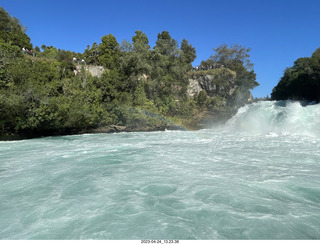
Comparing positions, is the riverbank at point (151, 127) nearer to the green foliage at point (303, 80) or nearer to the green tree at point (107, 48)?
the green foliage at point (303, 80)

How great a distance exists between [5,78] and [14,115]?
3.75m

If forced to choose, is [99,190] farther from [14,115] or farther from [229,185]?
[14,115]

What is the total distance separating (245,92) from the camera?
119 ft

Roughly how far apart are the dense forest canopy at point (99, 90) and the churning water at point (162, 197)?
9434mm

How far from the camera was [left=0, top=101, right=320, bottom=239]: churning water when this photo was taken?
395 cm

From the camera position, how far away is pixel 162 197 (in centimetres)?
547

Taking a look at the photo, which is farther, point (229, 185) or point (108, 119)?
point (108, 119)

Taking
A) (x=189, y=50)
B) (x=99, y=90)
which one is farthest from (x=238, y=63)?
(x=99, y=90)

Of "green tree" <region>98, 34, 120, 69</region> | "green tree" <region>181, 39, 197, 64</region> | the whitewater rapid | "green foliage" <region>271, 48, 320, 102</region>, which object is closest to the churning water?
the whitewater rapid

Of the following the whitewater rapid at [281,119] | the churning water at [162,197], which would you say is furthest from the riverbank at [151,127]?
the churning water at [162,197]

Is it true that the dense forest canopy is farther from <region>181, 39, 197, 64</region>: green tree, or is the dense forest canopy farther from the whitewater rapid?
<region>181, 39, 197, 64</region>: green tree

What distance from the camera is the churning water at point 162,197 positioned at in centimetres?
395

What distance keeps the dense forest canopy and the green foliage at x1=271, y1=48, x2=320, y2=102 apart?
5905 mm

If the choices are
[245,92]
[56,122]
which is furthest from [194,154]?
[245,92]
